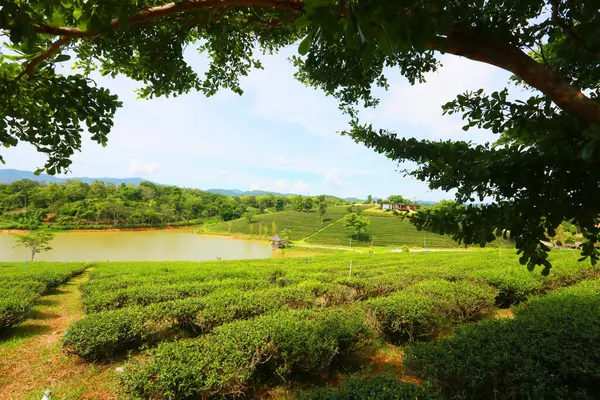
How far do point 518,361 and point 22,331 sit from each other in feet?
29.9

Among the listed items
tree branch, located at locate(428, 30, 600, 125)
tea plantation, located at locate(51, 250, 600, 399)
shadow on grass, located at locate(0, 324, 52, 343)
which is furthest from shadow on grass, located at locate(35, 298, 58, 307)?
tree branch, located at locate(428, 30, 600, 125)

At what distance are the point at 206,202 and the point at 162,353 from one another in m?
94.2

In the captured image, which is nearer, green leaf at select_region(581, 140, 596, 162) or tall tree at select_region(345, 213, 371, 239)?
green leaf at select_region(581, 140, 596, 162)

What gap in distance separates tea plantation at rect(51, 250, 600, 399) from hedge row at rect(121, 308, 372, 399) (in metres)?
0.01

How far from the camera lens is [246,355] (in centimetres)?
366

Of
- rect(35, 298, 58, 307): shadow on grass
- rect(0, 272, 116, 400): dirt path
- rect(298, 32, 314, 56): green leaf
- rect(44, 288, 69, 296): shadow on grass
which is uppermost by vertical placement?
rect(298, 32, 314, 56): green leaf

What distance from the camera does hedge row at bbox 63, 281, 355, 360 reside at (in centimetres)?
450

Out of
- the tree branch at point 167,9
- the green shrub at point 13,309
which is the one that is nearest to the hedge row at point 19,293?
the green shrub at point 13,309

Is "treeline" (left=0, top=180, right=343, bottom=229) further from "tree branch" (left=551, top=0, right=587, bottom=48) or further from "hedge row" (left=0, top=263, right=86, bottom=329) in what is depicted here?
"tree branch" (left=551, top=0, right=587, bottom=48)

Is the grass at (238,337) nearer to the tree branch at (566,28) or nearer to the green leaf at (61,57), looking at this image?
the green leaf at (61,57)

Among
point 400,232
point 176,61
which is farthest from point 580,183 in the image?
point 400,232

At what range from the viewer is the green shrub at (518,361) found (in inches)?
108

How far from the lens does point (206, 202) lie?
92.8m

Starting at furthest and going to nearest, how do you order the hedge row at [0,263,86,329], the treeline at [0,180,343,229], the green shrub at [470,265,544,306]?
the treeline at [0,180,343,229]
the green shrub at [470,265,544,306]
the hedge row at [0,263,86,329]
